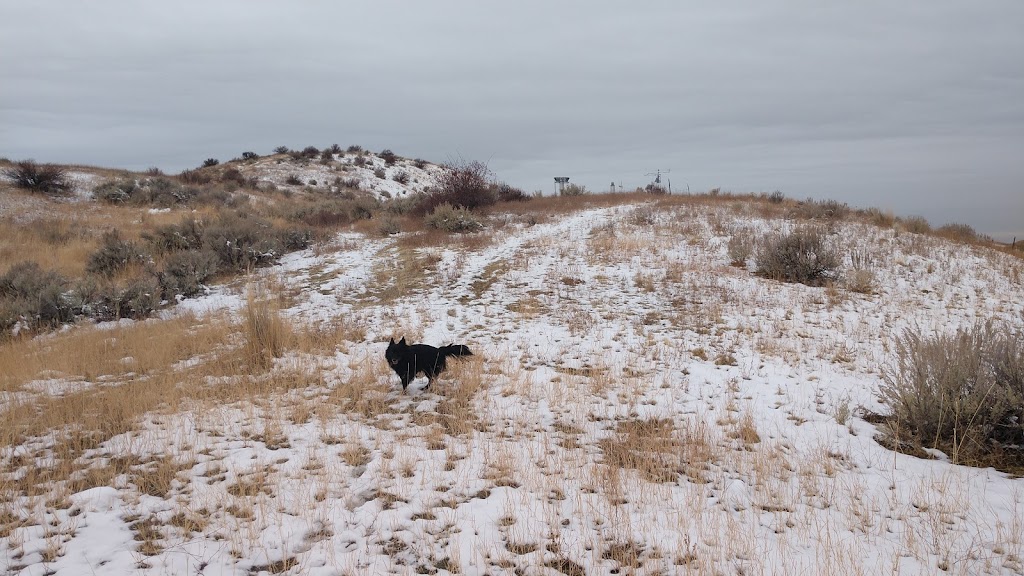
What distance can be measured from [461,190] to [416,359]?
52.4ft

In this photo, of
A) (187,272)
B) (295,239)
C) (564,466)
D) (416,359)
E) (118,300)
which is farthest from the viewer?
(295,239)

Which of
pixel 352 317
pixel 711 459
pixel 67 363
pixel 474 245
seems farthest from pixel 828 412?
pixel 474 245

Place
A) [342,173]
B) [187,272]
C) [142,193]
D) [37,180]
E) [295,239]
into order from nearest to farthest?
→ [187,272], [295,239], [37,180], [142,193], [342,173]

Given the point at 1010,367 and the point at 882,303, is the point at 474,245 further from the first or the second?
the point at 1010,367

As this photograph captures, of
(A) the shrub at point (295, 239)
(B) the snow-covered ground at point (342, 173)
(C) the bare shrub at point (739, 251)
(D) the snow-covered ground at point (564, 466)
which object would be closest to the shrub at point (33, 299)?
(D) the snow-covered ground at point (564, 466)

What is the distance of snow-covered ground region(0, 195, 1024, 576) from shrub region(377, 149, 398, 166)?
36.8m

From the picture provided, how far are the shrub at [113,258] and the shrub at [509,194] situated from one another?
618 inches

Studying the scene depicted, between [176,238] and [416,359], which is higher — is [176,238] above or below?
above

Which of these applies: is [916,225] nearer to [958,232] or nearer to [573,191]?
[958,232]

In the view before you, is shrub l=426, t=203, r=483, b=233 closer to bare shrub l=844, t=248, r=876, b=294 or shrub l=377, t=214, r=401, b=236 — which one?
shrub l=377, t=214, r=401, b=236

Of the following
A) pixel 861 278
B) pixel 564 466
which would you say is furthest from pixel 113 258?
pixel 861 278

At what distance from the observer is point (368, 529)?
10.3ft

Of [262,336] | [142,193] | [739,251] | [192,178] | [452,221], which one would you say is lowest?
[262,336]

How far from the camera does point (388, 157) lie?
4484cm
